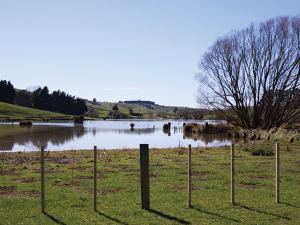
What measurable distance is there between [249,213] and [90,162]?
969 cm

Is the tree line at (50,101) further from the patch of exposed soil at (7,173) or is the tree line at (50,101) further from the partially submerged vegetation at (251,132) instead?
the patch of exposed soil at (7,173)

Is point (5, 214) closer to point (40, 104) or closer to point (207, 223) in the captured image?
point (207, 223)

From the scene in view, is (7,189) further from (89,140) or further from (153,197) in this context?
(89,140)

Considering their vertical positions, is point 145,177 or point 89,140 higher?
point 145,177

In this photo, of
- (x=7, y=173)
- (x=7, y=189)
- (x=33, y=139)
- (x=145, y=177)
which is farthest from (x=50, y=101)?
(x=145, y=177)

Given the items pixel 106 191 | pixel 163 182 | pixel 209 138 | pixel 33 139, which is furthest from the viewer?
pixel 209 138

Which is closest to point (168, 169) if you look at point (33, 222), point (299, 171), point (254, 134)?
point (299, 171)

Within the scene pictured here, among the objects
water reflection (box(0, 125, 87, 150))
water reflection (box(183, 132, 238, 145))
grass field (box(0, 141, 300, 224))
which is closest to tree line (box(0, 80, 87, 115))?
water reflection (box(0, 125, 87, 150))

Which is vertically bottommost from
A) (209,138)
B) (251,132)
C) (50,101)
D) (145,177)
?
(209,138)

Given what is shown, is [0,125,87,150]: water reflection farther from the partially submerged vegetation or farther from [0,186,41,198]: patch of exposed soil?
the partially submerged vegetation

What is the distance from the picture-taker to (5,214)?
20.0 feet

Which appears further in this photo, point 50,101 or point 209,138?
point 50,101

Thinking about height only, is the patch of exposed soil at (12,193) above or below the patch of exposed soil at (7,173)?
above

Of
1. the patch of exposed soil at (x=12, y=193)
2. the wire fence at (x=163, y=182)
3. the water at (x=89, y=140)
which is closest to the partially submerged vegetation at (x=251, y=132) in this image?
the water at (x=89, y=140)
